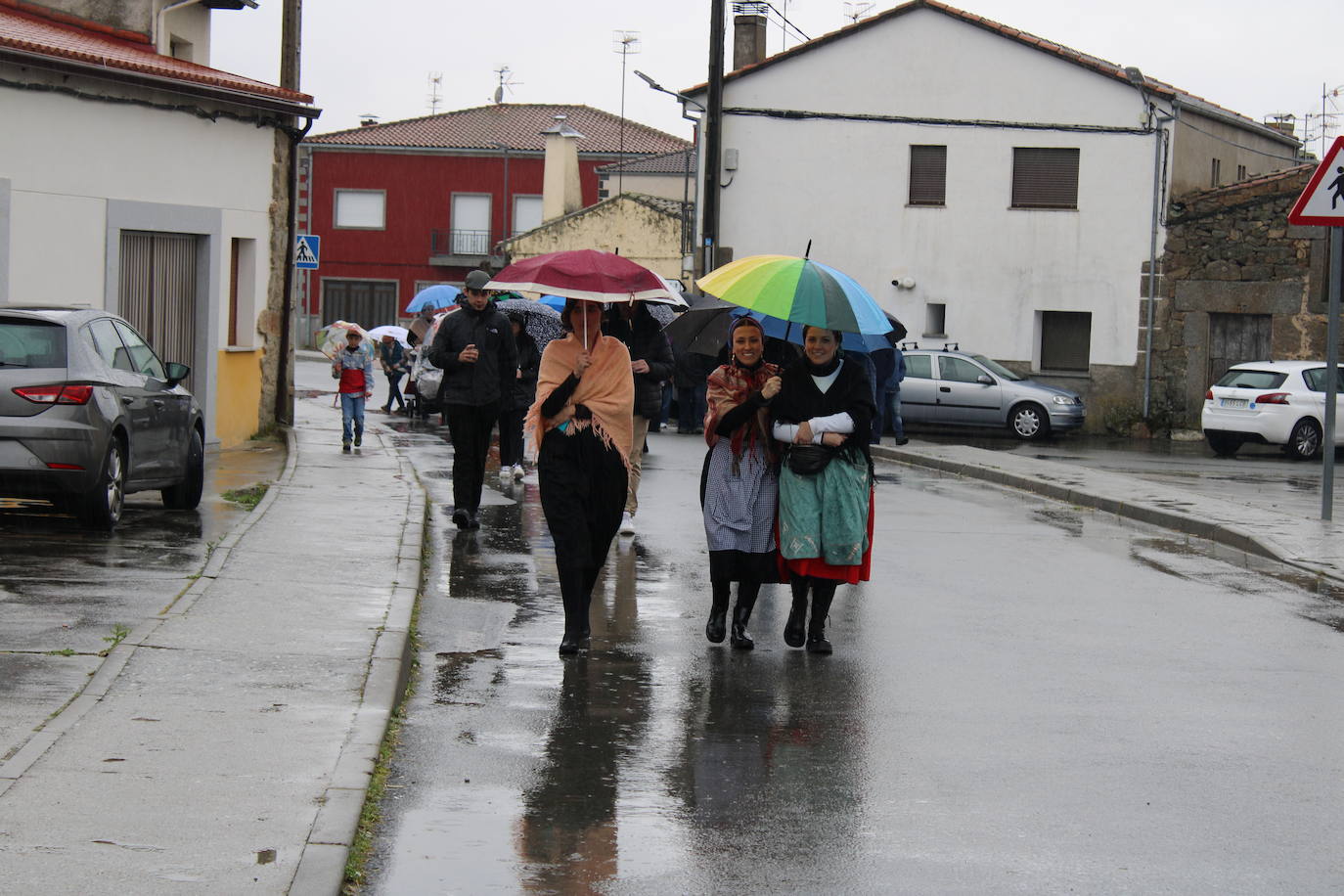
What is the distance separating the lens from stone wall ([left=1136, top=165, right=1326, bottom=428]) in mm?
29812

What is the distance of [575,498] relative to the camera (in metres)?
8.24

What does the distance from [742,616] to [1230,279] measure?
24.4m

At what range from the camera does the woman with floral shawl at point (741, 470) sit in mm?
8258

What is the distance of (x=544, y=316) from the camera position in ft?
56.3

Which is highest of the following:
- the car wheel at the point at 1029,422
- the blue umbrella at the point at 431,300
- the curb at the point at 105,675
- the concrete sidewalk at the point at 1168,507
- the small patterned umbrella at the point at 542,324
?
the blue umbrella at the point at 431,300

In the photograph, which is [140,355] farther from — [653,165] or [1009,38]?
[653,165]

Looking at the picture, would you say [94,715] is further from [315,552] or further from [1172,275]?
[1172,275]

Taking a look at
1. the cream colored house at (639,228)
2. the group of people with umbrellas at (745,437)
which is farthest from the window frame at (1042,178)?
the group of people with umbrellas at (745,437)

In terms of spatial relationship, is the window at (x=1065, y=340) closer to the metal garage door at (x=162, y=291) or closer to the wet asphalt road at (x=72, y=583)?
the metal garage door at (x=162, y=291)

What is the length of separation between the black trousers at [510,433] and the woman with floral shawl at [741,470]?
708 centimetres

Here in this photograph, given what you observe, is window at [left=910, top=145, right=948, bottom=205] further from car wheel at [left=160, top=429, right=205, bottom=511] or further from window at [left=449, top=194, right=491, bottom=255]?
window at [left=449, top=194, right=491, bottom=255]

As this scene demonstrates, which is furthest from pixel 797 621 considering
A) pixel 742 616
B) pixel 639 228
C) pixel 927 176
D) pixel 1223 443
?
pixel 639 228

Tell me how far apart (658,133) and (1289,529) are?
5582 centimetres

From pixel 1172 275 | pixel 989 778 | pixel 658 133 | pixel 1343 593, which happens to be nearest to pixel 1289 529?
pixel 1343 593
